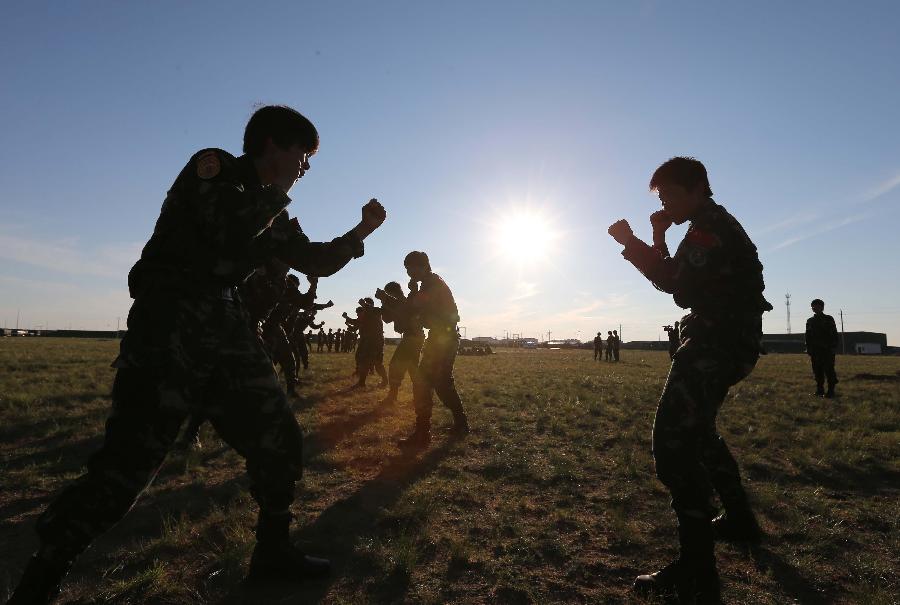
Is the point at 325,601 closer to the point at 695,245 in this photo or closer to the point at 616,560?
→ the point at 616,560

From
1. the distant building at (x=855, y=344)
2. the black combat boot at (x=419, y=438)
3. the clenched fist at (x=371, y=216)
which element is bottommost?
the black combat boot at (x=419, y=438)

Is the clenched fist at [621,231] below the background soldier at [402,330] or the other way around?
the other way around

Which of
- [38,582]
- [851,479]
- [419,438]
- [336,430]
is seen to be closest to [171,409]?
[38,582]

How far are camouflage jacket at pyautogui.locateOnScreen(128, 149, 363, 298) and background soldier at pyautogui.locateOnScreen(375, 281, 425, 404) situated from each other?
3.38 m

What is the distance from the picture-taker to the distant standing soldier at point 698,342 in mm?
2684

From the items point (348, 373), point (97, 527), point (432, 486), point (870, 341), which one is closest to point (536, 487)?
point (432, 486)

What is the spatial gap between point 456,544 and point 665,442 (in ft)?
4.56

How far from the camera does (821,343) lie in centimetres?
1255

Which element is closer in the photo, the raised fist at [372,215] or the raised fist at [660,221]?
the raised fist at [372,215]

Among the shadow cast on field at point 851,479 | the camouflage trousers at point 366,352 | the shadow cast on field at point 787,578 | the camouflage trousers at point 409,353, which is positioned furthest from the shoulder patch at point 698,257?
the camouflage trousers at point 366,352

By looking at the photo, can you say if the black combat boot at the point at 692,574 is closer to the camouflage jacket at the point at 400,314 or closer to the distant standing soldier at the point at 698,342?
the distant standing soldier at the point at 698,342

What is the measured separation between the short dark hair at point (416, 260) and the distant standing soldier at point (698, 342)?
368cm

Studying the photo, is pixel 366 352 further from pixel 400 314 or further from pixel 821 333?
pixel 821 333

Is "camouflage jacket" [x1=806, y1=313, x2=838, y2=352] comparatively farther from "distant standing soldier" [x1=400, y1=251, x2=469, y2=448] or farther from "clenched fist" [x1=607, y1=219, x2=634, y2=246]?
"clenched fist" [x1=607, y1=219, x2=634, y2=246]
